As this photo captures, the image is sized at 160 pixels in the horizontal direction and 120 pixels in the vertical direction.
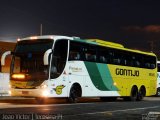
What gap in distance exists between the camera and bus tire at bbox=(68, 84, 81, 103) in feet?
83.8

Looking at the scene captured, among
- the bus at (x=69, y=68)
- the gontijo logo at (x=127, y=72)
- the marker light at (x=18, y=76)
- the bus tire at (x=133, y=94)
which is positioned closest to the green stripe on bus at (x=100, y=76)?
the bus at (x=69, y=68)

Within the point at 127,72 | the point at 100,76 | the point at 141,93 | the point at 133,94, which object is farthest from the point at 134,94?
the point at 100,76

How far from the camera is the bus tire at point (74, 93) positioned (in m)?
25.5

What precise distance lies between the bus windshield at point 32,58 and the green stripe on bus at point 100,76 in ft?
11.0

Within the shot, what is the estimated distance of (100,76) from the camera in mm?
28328

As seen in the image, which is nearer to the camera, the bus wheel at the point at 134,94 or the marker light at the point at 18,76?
the marker light at the point at 18,76

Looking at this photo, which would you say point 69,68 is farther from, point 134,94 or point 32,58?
point 134,94

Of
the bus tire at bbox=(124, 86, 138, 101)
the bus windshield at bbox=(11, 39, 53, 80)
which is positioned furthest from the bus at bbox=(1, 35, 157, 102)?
the bus tire at bbox=(124, 86, 138, 101)

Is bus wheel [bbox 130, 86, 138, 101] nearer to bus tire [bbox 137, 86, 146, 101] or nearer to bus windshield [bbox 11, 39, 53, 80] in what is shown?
bus tire [bbox 137, 86, 146, 101]

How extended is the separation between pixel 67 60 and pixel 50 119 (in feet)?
35.1

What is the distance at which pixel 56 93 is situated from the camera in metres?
24.4

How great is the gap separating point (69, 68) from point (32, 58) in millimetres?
2161

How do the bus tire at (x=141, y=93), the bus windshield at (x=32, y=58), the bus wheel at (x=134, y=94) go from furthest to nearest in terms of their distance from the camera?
the bus tire at (x=141, y=93) → the bus wheel at (x=134, y=94) → the bus windshield at (x=32, y=58)

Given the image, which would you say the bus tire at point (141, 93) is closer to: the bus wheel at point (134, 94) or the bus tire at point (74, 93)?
the bus wheel at point (134, 94)
